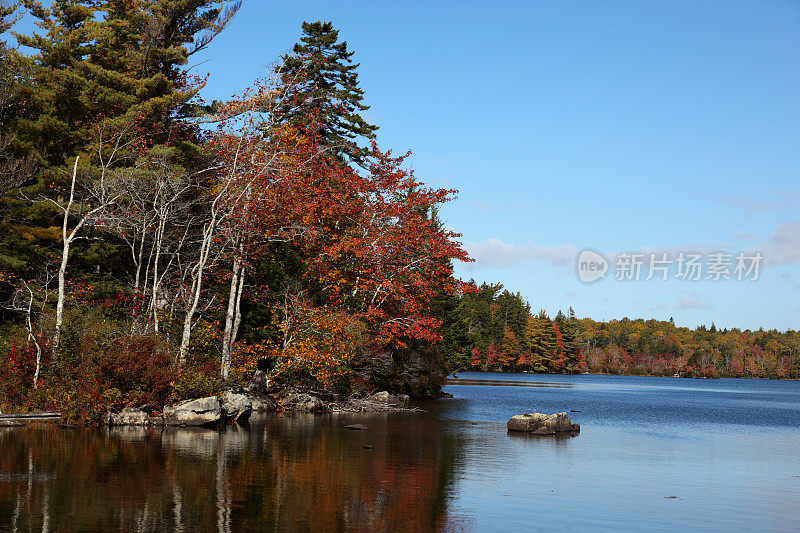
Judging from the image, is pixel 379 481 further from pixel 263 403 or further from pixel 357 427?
pixel 263 403

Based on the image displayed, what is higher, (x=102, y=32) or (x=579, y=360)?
(x=102, y=32)

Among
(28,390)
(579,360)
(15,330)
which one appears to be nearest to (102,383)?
(28,390)

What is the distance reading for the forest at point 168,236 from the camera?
3069 cm

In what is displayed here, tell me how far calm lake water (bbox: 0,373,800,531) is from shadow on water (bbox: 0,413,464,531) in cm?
5

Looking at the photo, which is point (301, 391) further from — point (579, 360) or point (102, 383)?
point (579, 360)

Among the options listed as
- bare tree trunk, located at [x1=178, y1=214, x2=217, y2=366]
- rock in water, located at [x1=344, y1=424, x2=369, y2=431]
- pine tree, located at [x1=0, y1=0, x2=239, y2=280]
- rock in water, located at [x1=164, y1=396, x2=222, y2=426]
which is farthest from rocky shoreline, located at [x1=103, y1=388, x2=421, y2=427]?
pine tree, located at [x1=0, y1=0, x2=239, y2=280]

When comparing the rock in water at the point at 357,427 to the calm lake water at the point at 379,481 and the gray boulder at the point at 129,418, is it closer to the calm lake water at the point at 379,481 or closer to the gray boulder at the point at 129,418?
the calm lake water at the point at 379,481

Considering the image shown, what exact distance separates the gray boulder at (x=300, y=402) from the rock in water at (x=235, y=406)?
282 inches

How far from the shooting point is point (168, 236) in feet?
128

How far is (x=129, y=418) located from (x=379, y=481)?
47.8 feet

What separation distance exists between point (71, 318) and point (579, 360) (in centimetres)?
16478

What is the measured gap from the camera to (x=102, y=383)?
2889 centimetres

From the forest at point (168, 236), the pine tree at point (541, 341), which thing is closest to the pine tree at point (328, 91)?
the forest at point (168, 236)

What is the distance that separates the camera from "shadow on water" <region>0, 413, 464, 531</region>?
45.4 ft
